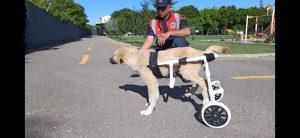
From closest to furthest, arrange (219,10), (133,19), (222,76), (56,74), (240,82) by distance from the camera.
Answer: (240,82), (222,76), (56,74), (133,19), (219,10)

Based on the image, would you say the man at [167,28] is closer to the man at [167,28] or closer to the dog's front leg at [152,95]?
the man at [167,28]

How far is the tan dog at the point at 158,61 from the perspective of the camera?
4270 mm

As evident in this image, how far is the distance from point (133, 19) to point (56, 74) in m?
29.6

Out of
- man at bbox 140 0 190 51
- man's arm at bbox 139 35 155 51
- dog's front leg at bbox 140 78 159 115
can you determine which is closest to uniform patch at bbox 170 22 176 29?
man at bbox 140 0 190 51

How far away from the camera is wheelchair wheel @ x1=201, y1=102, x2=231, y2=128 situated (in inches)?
150

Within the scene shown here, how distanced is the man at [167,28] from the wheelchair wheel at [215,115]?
128 cm

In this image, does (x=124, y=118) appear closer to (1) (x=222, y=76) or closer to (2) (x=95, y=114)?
(2) (x=95, y=114)

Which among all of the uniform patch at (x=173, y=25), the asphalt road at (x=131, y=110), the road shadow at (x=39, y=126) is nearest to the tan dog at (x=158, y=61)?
the asphalt road at (x=131, y=110)

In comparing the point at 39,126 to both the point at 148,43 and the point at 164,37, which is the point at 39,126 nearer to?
the point at 148,43

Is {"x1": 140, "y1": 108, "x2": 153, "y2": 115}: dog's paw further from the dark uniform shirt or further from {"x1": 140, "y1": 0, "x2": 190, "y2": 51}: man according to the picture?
the dark uniform shirt

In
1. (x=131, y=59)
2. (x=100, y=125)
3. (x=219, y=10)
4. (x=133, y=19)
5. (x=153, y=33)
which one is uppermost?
(x=219, y=10)

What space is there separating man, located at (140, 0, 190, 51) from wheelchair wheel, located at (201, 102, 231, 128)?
50.2 inches

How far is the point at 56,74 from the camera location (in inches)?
348
